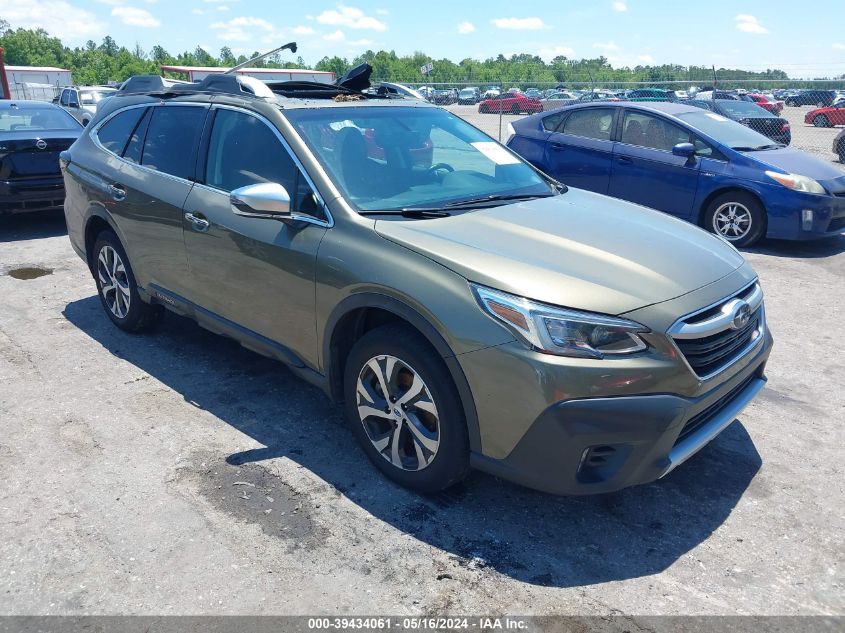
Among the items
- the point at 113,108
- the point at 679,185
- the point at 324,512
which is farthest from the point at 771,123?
the point at 324,512

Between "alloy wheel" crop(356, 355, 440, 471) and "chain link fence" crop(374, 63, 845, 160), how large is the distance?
9.29 m

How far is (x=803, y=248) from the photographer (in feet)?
26.7

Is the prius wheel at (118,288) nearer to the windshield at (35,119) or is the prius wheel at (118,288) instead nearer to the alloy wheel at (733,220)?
the windshield at (35,119)

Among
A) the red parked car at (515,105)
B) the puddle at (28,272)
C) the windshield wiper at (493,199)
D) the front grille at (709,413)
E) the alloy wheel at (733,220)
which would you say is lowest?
the puddle at (28,272)

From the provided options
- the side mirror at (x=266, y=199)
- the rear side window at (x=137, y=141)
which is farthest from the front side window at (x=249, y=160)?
the rear side window at (x=137, y=141)

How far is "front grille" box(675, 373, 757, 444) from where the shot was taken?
2852 mm

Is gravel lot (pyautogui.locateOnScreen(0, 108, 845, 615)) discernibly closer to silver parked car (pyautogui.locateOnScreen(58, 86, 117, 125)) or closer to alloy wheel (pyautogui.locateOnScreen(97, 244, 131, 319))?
alloy wheel (pyautogui.locateOnScreen(97, 244, 131, 319))

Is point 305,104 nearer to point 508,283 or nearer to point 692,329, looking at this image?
point 508,283

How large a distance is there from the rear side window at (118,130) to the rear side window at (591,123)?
5.91 metres

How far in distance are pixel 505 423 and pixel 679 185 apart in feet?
21.0

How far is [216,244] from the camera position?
3988 millimetres

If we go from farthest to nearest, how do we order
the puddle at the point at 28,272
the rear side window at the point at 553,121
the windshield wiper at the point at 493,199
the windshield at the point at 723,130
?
1. the rear side window at the point at 553,121
2. the windshield at the point at 723,130
3. the puddle at the point at 28,272
4. the windshield wiper at the point at 493,199

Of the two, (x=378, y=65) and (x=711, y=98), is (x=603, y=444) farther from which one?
(x=378, y=65)

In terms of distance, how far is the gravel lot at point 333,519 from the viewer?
266cm
